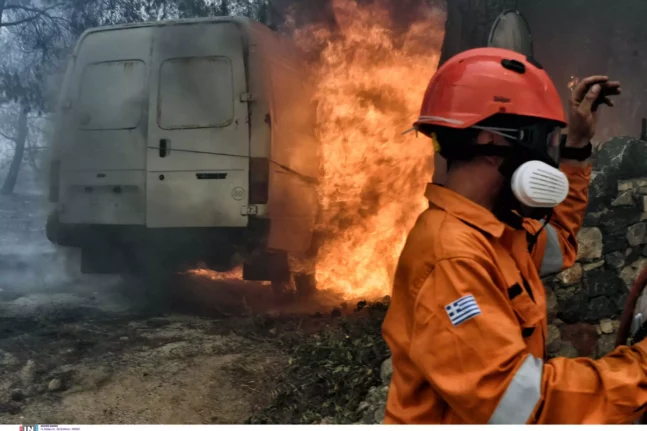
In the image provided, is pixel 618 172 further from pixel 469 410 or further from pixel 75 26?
pixel 75 26

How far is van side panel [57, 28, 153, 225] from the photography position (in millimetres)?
2959

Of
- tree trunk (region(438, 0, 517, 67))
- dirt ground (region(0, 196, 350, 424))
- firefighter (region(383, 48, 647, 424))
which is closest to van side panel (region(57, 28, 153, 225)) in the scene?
dirt ground (region(0, 196, 350, 424))

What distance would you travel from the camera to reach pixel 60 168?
297 centimetres

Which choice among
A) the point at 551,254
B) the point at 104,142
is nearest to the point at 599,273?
the point at 551,254

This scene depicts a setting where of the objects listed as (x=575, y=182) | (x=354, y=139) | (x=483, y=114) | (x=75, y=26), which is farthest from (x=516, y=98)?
(x=75, y=26)

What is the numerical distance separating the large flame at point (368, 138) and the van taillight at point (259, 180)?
332 mm

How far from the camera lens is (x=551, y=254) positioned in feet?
6.69

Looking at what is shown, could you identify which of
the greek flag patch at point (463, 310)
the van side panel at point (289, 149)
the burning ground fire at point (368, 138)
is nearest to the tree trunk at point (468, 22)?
the burning ground fire at point (368, 138)

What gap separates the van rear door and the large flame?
461 mm

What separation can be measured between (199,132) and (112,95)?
1.92ft

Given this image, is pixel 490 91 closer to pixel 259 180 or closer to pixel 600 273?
pixel 259 180

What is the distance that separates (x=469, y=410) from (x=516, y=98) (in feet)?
2.92

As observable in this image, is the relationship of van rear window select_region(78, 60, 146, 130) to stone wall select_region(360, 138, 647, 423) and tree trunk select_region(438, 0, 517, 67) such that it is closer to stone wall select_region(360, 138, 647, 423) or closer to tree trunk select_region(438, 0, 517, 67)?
tree trunk select_region(438, 0, 517, 67)

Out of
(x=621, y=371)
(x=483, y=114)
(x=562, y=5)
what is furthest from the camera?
(x=562, y=5)
